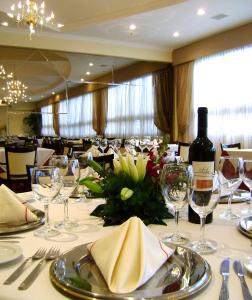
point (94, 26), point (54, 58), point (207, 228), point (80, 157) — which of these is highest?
point (94, 26)

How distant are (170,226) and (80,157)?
0.50 meters

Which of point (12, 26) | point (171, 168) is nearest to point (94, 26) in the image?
point (12, 26)

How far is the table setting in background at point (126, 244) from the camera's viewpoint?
673 millimetres

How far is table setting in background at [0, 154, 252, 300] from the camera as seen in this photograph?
2.21ft

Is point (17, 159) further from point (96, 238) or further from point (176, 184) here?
point (176, 184)

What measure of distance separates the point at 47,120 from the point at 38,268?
8.41 metres

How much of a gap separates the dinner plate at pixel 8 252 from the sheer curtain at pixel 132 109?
8.63 metres

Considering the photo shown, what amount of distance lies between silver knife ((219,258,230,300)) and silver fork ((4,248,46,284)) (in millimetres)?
428

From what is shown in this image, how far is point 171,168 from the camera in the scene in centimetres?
97

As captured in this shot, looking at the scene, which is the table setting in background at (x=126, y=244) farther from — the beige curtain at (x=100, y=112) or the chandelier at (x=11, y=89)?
the beige curtain at (x=100, y=112)

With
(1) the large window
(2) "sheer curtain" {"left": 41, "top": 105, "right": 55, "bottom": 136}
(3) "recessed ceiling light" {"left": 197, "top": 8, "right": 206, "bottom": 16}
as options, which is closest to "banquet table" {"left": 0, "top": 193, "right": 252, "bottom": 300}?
(3) "recessed ceiling light" {"left": 197, "top": 8, "right": 206, "bottom": 16}

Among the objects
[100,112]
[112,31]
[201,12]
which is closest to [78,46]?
[112,31]

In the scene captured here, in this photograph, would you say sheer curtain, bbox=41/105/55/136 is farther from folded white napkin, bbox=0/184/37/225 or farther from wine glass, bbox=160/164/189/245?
wine glass, bbox=160/164/189/245

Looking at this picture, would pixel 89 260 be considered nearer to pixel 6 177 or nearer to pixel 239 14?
pixel 6 177
